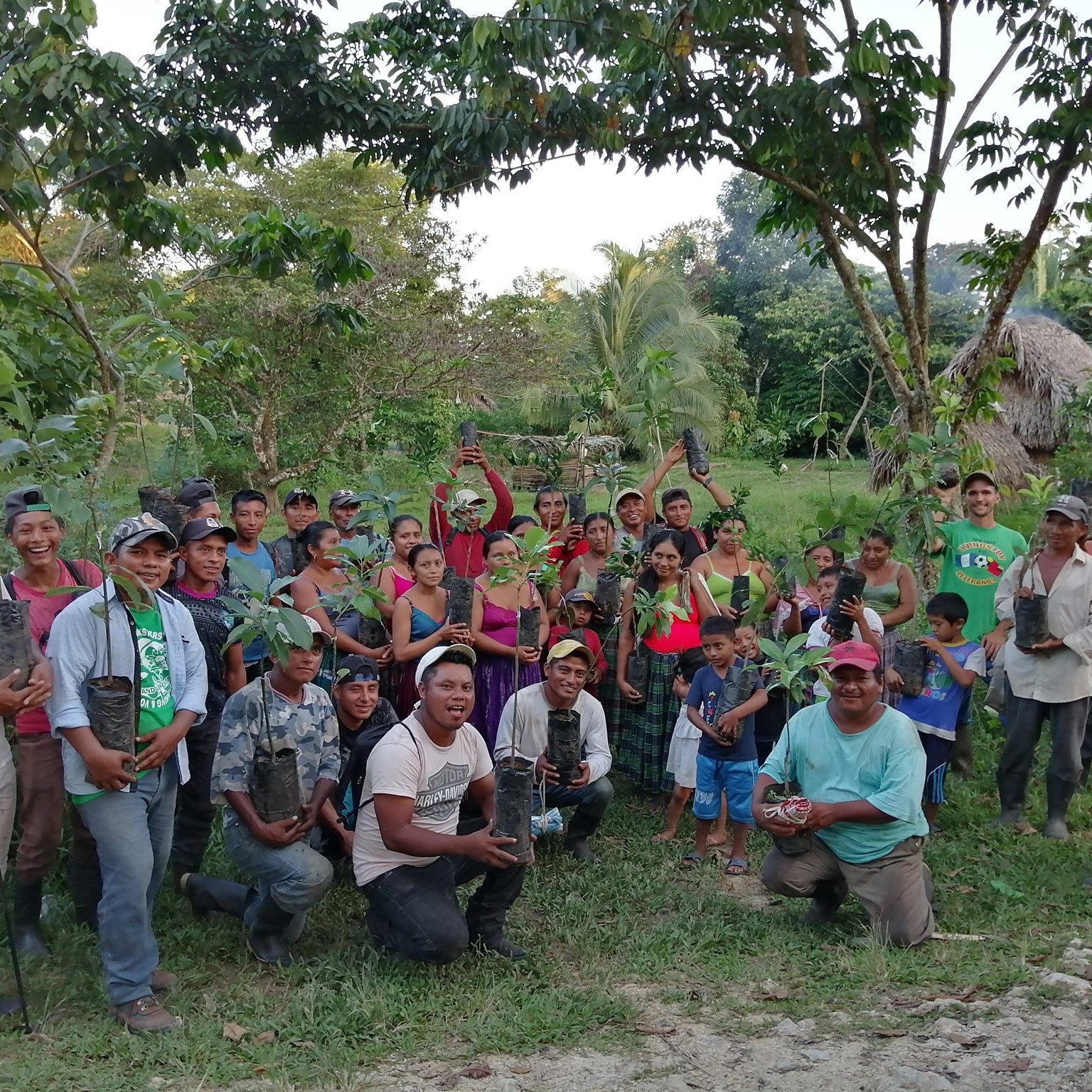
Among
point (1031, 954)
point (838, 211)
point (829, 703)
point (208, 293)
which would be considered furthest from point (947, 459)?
point (208, 293)

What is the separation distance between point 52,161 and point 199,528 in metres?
3.50

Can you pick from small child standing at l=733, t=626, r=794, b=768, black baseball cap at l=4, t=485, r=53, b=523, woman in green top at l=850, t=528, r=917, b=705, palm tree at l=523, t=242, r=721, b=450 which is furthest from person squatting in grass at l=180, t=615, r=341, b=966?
palm tree at l=523, t=242, r=721, b=450

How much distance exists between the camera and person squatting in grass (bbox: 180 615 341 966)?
414 cm

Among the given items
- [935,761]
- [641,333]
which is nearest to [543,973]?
[935,761]

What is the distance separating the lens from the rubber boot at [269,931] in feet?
14.0

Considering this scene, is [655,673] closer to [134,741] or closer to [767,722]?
[767,722]

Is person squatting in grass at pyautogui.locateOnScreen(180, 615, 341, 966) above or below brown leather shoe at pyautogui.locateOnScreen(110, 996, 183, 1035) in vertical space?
above

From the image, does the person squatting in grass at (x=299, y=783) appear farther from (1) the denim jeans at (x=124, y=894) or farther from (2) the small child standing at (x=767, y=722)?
(2) the small child standing at (x=767, y=722)

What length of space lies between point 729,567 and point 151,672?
3.57 m

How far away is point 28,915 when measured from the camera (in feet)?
14.2

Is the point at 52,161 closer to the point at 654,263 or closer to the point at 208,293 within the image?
the point at 208,293

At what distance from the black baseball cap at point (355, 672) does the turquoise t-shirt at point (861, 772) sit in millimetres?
1762

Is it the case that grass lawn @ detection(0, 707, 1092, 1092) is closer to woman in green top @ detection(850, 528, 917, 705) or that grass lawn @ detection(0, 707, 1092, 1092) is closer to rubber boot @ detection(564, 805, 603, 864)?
rubber boot @ detection(564, 805, 603, 864)

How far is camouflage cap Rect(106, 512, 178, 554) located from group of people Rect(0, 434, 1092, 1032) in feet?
0.06
